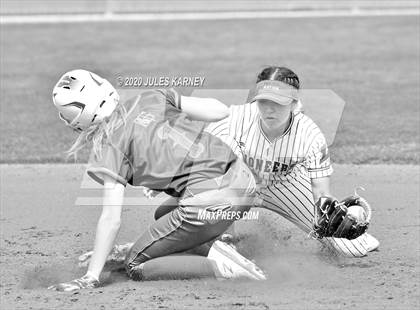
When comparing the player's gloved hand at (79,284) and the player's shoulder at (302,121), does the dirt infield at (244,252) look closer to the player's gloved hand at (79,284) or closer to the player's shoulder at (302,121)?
the player's gloved hand at (79,284)

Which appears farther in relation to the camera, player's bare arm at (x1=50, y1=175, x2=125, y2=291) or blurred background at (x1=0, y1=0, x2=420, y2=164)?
blurred background at (x1=0, y1=0, x2=420, y2=164)

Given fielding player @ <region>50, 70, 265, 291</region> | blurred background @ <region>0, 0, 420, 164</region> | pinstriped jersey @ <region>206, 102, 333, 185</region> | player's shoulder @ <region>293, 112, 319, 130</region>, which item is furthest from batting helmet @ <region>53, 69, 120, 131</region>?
blurred background @ <region>0, 0, 420, 164</region>

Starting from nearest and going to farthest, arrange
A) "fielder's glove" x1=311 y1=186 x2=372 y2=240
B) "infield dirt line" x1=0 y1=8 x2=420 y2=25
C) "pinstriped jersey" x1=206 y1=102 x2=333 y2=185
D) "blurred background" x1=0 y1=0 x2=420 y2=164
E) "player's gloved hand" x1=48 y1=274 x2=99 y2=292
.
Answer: "player's gloved hand" x1=48 y1=274 x2=99 y2=292
"fielder's glove" x1=311 y1=186 x2=372 y2=240
"pinstriped jersey" x1=206 y1=102 x2=333 y2=185
"blurred background" x1=0 y1=0 x2=420 y2=164
"infield dirt line" x1=0 y1=8 x2=420 y2=25

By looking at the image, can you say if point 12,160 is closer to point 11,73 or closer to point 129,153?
point 129,153

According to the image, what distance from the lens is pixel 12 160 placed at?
34.6ft

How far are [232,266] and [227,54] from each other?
13.2 meters

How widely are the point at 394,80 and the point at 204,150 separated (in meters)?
10.4

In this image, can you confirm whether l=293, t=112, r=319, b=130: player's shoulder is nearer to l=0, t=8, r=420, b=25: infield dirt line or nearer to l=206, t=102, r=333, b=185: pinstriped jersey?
l=206, t=102, r=333, b=185: pinstriped jersey

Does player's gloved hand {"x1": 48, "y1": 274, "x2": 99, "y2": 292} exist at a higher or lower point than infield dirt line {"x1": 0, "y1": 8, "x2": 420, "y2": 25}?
higher

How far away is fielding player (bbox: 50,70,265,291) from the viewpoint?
5754mm

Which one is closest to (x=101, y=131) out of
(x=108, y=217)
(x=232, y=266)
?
(x=108, y=217)

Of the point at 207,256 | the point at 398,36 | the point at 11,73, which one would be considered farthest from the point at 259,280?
the point at 398,36

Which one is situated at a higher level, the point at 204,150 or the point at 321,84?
the point at 204,150

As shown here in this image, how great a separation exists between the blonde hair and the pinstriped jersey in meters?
1.20
